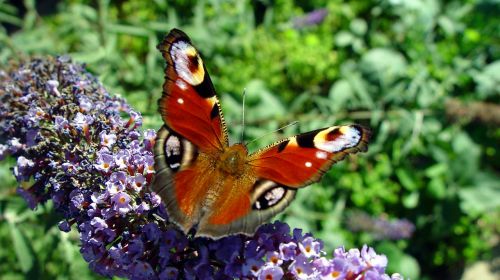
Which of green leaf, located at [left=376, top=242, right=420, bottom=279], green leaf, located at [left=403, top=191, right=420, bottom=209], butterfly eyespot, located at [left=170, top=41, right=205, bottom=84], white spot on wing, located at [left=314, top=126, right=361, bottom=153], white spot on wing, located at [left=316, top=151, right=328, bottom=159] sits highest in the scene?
green leaf, located at [left=403, top=191, right=420, bottom=209]

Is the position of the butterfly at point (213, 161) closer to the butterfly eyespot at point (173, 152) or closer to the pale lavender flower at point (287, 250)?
the butterfly eyespot at point (173, 152)

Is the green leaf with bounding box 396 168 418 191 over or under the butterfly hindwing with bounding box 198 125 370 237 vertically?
over

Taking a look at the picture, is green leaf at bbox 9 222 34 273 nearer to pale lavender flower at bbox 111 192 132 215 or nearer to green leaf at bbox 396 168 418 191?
pale lavender flower at bbox 111 192 132 215

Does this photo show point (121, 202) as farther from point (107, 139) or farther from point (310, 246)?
point (310, 246)

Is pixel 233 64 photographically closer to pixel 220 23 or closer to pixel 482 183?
pixel 220 23

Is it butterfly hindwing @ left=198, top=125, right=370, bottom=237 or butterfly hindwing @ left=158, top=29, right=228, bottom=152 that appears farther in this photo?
butterfly hindwing @ left=158, top=29, right=228, bottom=152

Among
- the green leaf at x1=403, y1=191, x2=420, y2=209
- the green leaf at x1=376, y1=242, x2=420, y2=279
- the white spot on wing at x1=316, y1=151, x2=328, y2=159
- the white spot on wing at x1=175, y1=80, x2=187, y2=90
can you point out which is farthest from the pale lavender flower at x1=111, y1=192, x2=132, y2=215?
the green leaf at x1=403, y1=191, x2=420, y2=209

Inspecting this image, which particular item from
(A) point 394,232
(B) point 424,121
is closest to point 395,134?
(B) point 424,121
